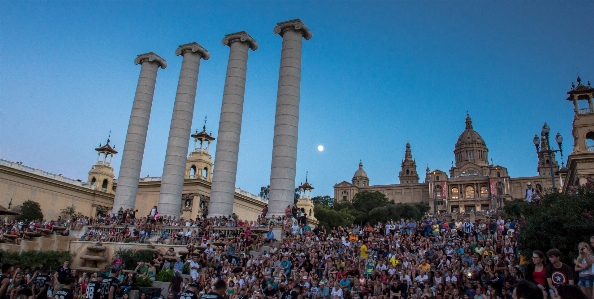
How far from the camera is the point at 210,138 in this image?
181 feet

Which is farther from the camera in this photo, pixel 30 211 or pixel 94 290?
pixel 30 211

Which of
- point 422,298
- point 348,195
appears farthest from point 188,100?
point 348,195

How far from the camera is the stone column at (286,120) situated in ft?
95.2

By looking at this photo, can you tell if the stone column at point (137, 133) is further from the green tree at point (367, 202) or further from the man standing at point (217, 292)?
the green tree at point (367, 202)

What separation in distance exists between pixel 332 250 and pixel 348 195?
4455 inches

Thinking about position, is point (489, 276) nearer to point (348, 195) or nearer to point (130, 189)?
point (130, 189)

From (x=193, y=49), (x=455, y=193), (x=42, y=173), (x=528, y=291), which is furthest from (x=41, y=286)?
(x=455, y=193)

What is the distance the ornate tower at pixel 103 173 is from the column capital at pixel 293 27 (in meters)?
32.8

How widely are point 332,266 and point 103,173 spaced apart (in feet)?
148

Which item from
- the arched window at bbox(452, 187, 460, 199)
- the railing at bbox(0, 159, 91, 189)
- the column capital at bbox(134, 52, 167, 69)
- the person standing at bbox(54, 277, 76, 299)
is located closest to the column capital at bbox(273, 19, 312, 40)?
the column capital at bbox(134, 52, 167, 69)

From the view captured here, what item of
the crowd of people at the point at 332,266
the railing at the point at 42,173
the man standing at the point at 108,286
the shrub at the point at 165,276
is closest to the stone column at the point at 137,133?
the crowd of people at the point at 332,266

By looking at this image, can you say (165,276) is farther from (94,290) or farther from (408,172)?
(408,172)

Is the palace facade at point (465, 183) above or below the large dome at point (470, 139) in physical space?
below

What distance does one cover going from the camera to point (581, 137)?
4000cm
